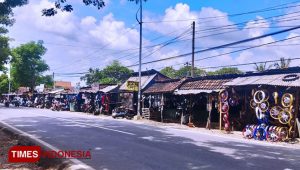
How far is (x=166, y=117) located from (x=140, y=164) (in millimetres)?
19139

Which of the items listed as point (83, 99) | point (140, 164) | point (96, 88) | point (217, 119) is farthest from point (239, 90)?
point (83, 99)

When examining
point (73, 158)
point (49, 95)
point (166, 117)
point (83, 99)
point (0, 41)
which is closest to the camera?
point (73, 158)

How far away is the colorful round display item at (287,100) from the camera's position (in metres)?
16.3

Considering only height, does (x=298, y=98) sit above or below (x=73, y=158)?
above

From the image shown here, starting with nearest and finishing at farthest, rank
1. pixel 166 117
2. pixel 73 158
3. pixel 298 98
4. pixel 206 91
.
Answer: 1. pixel 73 158
2. pixel 298 98
3. pixel 206 91
4. pixel 166 117

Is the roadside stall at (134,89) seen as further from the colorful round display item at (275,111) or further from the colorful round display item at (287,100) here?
the colorful round display item at (287,100)

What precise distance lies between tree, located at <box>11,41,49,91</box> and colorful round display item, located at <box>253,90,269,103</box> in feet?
188

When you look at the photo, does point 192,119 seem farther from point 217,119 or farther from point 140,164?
point 140,164

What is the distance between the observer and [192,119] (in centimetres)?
2438

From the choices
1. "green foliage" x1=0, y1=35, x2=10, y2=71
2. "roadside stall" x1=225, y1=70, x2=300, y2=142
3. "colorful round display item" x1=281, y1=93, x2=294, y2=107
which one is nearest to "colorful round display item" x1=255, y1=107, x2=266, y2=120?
"roadside stall" x1=225, y1=70, x2=300, y2=142

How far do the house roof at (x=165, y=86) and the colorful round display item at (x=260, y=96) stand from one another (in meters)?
8.61

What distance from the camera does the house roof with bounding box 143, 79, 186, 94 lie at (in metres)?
26.5

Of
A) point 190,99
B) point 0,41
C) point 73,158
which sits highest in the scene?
point 0,41

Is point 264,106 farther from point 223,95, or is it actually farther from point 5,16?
point 5,16
